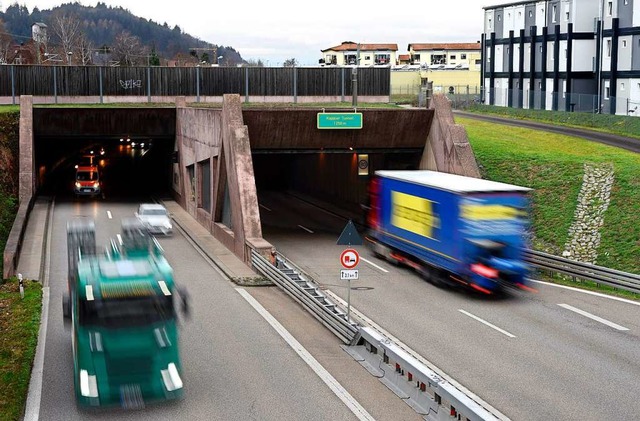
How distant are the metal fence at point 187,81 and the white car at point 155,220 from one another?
60.9 feet

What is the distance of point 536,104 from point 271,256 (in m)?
49.0

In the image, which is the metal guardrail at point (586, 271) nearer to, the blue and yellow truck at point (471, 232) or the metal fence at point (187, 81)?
the blue and yellow truck at point (471, 232)

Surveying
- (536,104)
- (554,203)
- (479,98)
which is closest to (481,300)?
(554,203)

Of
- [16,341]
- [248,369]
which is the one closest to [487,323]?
[248,369]

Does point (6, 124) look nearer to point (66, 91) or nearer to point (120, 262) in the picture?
point (66, 91)

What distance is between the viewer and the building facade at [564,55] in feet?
209

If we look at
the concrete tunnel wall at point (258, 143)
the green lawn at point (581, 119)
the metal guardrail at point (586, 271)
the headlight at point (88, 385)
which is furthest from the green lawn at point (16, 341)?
the green lawn at point (581, 119)

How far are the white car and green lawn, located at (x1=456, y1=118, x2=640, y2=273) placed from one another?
1557 centimetres

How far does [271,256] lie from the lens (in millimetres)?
30625

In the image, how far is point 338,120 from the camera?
129 ft

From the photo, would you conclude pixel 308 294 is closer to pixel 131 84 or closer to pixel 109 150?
pixel 131 84

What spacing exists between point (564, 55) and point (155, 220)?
43223 mm

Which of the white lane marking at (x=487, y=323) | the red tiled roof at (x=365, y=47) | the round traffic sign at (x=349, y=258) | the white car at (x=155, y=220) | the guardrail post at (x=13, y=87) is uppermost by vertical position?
the red tiled roof at (x=365, y=47)

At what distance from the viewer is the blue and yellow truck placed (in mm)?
26188
